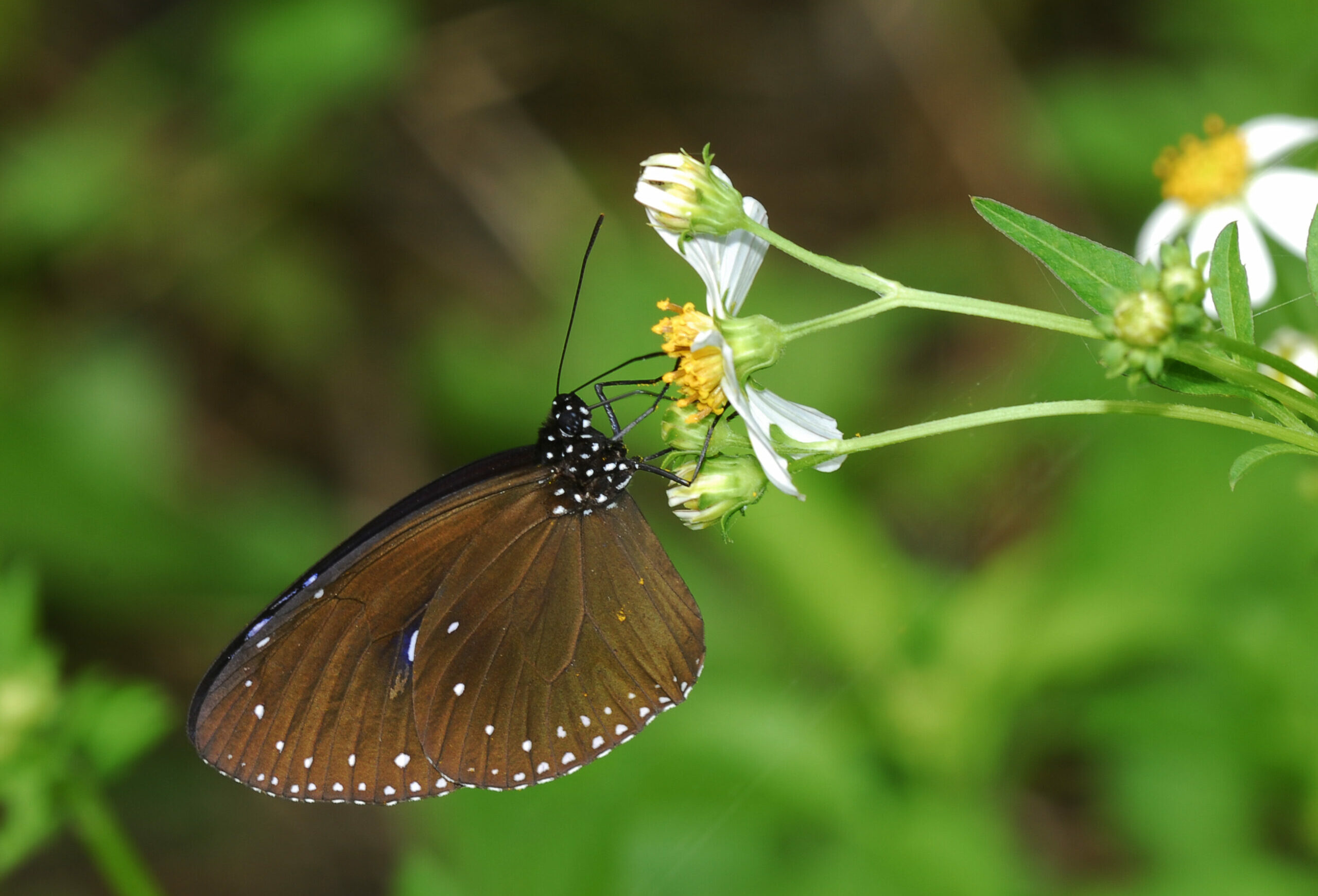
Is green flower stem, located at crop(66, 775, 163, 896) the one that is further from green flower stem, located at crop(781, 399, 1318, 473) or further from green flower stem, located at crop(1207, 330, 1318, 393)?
green flower stem, located at crop(1207, 330, 1318, 393)

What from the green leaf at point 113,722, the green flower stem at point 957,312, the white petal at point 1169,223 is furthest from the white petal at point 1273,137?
the green leaf at point 113,722

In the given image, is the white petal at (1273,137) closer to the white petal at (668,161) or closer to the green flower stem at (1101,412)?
the green flower stem at (1101,412)

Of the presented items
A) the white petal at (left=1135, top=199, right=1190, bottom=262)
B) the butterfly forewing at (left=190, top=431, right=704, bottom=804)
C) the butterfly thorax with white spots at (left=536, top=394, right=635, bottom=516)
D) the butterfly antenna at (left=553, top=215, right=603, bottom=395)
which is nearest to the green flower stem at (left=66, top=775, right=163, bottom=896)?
the butterfly forewing at (left=190, top=431, right=704, bottom=804)

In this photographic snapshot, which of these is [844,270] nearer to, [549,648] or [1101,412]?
[1101,412]

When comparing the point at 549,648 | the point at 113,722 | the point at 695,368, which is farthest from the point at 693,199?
the point at 113,722

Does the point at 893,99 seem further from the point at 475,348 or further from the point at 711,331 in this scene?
the point at 711,331
